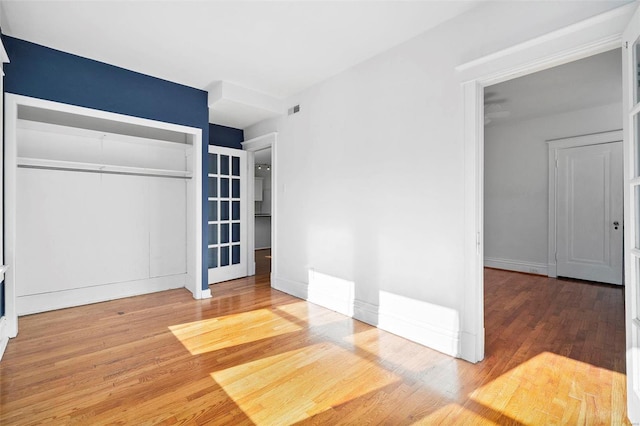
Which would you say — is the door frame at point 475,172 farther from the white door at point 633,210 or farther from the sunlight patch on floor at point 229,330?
the sunlight patch on floor at point 229,330

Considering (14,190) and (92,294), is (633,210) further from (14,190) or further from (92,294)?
(92,294)

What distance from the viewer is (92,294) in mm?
3891

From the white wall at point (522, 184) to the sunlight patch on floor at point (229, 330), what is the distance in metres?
4.87

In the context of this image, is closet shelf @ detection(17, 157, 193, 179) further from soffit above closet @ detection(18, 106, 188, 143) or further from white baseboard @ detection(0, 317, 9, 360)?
white baseboard @ detection(0, 317, 9, 360)

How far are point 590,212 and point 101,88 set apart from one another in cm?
719

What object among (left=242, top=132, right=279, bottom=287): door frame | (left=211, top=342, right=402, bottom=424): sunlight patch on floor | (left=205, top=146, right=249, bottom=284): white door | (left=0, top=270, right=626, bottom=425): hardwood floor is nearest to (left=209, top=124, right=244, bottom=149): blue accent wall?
(left=242, top=132, right=279, bottom=287): door frame

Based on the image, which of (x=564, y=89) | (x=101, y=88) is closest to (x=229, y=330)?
(x=101, y=88)

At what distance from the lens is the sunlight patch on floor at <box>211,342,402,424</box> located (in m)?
1.88

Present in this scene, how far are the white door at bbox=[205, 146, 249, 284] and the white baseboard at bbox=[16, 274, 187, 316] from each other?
0.61 metres

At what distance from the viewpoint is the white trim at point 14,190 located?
9.39ft

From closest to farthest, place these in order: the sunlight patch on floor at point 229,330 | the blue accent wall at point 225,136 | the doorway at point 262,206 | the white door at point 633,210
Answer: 1. the white door at point 633,210
2. the sunlight patch on floor at point 229,330
3. the blue accent wall at point 225,136
4. the doorway at point 262,206

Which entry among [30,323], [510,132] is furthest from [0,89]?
[510,132]

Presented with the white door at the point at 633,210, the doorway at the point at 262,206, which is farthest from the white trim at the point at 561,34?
the doorway at the point at 262,206

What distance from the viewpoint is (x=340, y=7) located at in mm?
2520
